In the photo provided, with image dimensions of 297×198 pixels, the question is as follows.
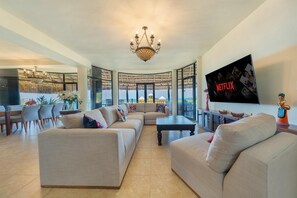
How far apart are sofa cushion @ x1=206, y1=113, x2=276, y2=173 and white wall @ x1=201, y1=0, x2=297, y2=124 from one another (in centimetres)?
112

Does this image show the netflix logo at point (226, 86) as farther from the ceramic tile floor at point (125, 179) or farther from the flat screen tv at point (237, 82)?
the ceramic tile floor at point (125, 179)

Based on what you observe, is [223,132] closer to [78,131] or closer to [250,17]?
[78,131]

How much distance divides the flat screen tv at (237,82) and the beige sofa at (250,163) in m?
1.13

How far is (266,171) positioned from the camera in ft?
3.29

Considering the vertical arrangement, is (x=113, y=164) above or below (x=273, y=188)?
below

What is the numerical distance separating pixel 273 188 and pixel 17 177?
2988 mm

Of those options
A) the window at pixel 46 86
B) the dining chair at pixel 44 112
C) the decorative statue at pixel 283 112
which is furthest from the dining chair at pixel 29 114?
the decorative statue at pixel 283 112

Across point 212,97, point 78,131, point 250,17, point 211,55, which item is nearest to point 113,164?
point 78,131

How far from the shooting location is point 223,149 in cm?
126

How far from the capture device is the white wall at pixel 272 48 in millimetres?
1972

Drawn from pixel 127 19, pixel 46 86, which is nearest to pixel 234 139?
pixel 127 19

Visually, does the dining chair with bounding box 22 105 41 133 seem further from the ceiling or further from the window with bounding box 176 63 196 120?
the window with bounding box 176 63 196 120

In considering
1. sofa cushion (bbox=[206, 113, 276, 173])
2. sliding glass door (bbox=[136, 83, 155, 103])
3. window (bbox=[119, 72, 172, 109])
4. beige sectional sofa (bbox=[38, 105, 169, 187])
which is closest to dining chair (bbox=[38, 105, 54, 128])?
window (bbox=[119, 72, 172, 109])

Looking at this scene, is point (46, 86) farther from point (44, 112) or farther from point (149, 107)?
point (149, 107)
